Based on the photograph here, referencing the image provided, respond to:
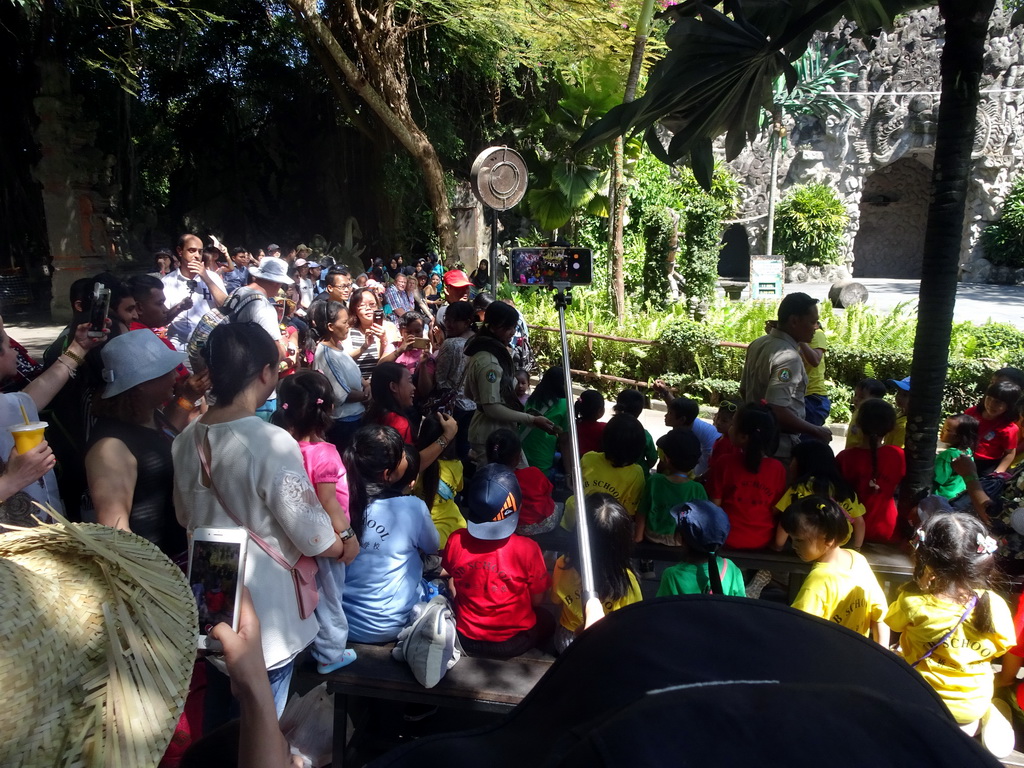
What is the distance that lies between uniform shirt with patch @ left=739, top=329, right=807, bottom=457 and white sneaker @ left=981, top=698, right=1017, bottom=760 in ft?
5.51

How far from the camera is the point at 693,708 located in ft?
2.09

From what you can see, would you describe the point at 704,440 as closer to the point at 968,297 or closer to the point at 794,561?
the point at 794,561

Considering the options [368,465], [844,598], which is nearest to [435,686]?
[368,465]

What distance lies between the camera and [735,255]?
2816cm

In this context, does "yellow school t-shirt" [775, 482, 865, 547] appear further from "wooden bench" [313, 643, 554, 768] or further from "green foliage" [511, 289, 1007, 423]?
"green foliage" [511, 289, 1007, 423]

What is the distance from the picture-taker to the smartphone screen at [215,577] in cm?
157

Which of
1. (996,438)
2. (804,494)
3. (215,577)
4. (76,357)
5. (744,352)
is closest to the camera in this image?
(215,577)

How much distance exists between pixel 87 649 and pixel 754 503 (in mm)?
2991

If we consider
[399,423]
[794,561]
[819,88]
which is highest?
[819,88]

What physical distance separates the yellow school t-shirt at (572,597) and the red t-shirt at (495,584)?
105 millimetres

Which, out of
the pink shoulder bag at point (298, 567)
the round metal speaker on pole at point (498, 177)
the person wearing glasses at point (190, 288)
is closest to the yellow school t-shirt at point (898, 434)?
the pink shoulder bag at point (298, 567)

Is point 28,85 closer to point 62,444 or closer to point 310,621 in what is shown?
point 62,444

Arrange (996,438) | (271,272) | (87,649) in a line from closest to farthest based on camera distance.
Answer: (87,649) < (996,438) < (271,272)

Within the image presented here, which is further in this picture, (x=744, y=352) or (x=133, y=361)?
(x=744, y=352)
